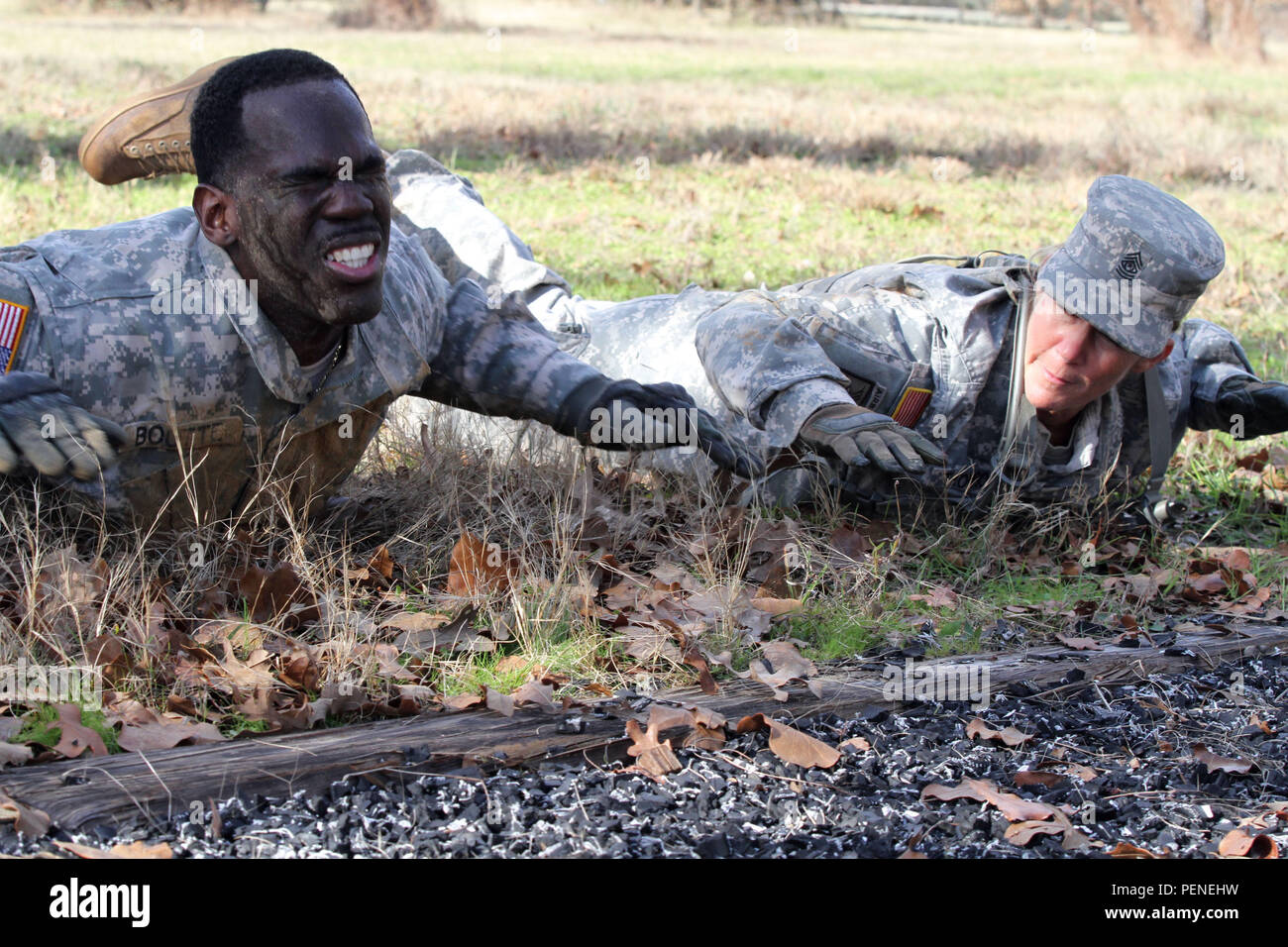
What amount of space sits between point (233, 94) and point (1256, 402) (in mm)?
3453

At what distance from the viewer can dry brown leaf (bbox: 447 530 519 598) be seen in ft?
11.1

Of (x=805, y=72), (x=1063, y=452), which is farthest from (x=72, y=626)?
(x=805, y=72)

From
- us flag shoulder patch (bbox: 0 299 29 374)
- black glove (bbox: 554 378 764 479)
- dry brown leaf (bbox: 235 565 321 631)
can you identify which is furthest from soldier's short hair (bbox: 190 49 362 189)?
black glove (bbox: 554 378 764 479)

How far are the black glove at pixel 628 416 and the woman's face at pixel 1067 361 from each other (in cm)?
124

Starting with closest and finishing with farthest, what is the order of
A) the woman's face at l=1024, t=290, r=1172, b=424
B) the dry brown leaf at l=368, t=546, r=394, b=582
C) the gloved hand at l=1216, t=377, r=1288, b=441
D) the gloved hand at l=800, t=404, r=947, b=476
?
the dry brown leaf at l=368, t=546, r=394, b=582, the gloved hand at l=800, t=404, r=947, b=476, the woman's face at l=1024, t=290, r=1172, b=424, the gloved hand at l=1216, t=377, r=1288, b=441

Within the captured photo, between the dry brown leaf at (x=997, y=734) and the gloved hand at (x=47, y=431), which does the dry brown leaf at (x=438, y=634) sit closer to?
the gloved hand at (x=47, y=431)

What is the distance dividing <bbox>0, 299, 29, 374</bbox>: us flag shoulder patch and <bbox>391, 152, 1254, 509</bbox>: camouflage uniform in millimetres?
1514

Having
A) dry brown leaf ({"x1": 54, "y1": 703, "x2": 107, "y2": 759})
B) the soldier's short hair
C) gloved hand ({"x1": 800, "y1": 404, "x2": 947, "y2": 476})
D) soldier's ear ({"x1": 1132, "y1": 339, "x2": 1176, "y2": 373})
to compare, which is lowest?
dry brown leaf ({"x1": 54, "y1": 703, "x2": 107, "y2": 759})

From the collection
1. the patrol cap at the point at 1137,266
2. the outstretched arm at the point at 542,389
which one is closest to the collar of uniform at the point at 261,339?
the outstretched arm at the point at 542,389

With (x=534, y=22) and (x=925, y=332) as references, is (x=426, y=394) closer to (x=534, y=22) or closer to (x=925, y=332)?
(x=925, y=332)

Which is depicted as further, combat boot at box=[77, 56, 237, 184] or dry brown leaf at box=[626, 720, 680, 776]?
combat boot at box=[77, 56, 237, 184]

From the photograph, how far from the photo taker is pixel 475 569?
11.3ft

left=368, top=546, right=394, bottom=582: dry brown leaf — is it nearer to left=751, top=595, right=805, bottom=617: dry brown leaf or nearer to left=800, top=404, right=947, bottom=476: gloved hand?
left=751, top=595, right=805, bottom=617: dry brown leaf

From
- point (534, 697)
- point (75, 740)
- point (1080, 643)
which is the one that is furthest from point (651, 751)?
point (1080, 643)
